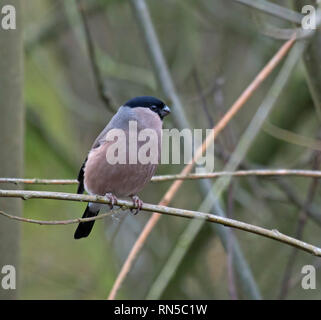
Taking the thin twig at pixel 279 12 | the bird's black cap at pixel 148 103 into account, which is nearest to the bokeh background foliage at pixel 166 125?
the bird's black cap at pixel 148 103

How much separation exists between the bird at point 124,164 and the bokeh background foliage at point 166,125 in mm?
1238

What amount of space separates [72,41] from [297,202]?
3.72m

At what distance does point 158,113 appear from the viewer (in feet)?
13.7

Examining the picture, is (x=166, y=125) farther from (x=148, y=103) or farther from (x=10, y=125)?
(x=10, y=125)

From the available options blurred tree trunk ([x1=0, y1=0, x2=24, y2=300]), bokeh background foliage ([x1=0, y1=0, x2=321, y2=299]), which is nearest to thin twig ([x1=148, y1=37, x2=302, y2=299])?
blurred tree trunk ([x1=0, y1=0, x2=24, y2=300])

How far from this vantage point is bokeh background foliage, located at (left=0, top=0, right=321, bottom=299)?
574cm

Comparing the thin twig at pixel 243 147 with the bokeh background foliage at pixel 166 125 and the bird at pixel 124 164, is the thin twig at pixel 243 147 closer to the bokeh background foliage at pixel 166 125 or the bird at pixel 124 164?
the bird at pixel 124 164

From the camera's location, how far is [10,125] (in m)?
3.63

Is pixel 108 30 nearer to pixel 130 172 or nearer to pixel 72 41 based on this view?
pixel 72 41

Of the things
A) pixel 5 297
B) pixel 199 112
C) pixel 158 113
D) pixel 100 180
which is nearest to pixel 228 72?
pixel 199 112

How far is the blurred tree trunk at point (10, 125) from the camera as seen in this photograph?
3.62 meters

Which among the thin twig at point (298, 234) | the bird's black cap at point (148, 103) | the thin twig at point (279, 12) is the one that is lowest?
the thin twig at point (298, 234)

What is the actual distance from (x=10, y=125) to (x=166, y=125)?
232 centimetres

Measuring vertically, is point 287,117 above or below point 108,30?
below
